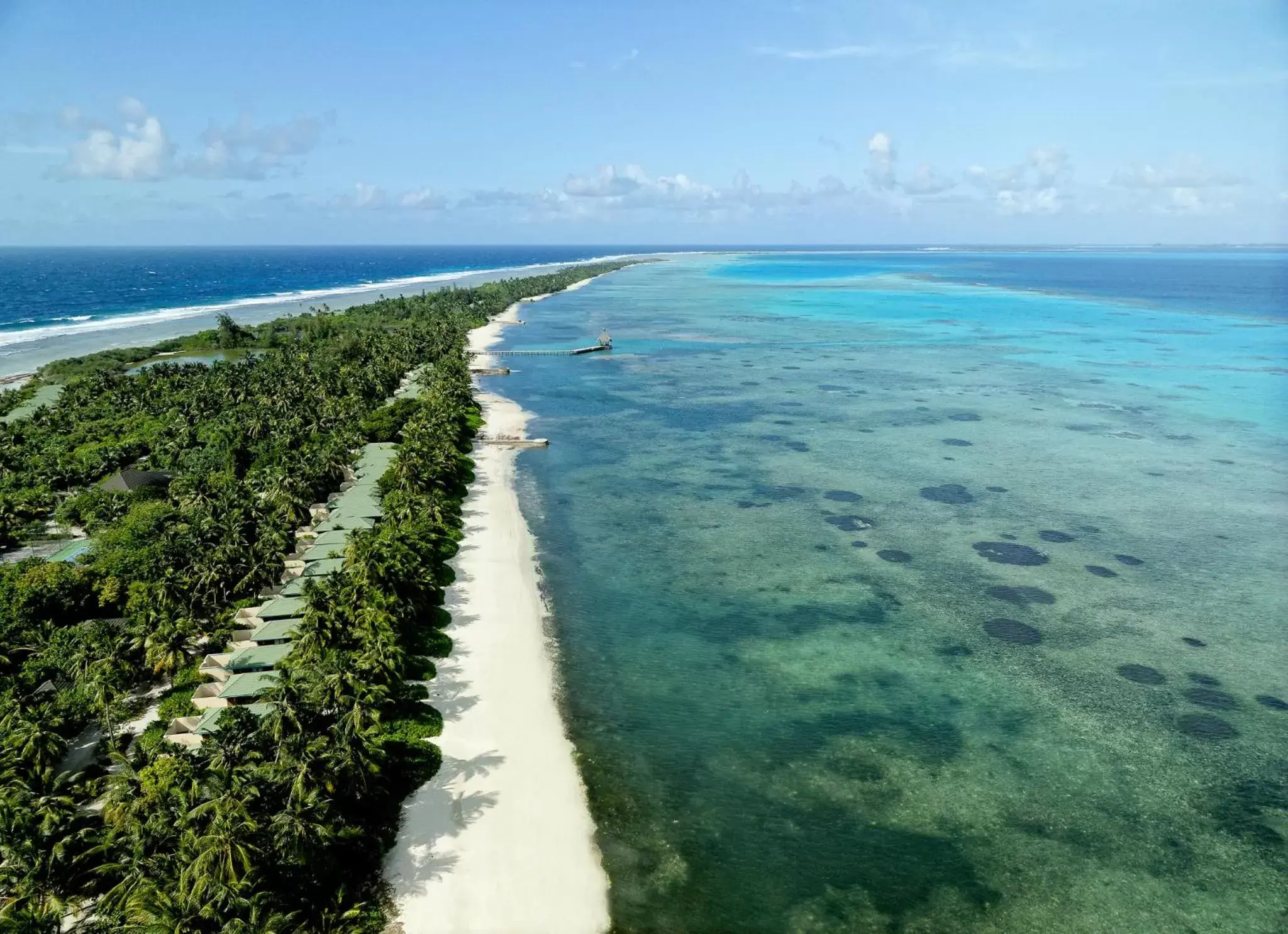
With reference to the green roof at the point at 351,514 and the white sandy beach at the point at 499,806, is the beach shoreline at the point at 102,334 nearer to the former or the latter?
the green roof at the point at 351,514

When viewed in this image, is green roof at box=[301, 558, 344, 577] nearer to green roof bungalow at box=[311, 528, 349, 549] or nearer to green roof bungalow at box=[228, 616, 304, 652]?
green roof bungalow at box=[311, 528, 349, 549]

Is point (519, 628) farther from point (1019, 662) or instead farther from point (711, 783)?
point (1019, 662)

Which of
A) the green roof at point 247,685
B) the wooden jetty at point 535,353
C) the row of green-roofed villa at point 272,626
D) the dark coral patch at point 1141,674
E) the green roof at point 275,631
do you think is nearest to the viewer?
the row of green-roofed villa at point 272,626

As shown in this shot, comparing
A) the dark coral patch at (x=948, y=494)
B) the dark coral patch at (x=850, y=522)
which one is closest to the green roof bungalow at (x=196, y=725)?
the dark coral patch at (x=850, y=522)

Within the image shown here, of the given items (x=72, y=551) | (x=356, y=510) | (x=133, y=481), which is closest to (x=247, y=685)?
(x=356, y=510)

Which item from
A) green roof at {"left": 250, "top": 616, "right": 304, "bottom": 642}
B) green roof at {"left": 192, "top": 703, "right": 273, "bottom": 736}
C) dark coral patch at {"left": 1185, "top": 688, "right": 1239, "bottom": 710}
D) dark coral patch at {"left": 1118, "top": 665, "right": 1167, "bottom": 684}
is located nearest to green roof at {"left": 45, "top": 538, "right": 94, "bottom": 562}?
green roof at {"left": 250, "top": 616, "right": 304, "bottom": 642}

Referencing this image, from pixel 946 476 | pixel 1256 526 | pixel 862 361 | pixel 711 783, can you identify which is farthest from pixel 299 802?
pixel 862 361
